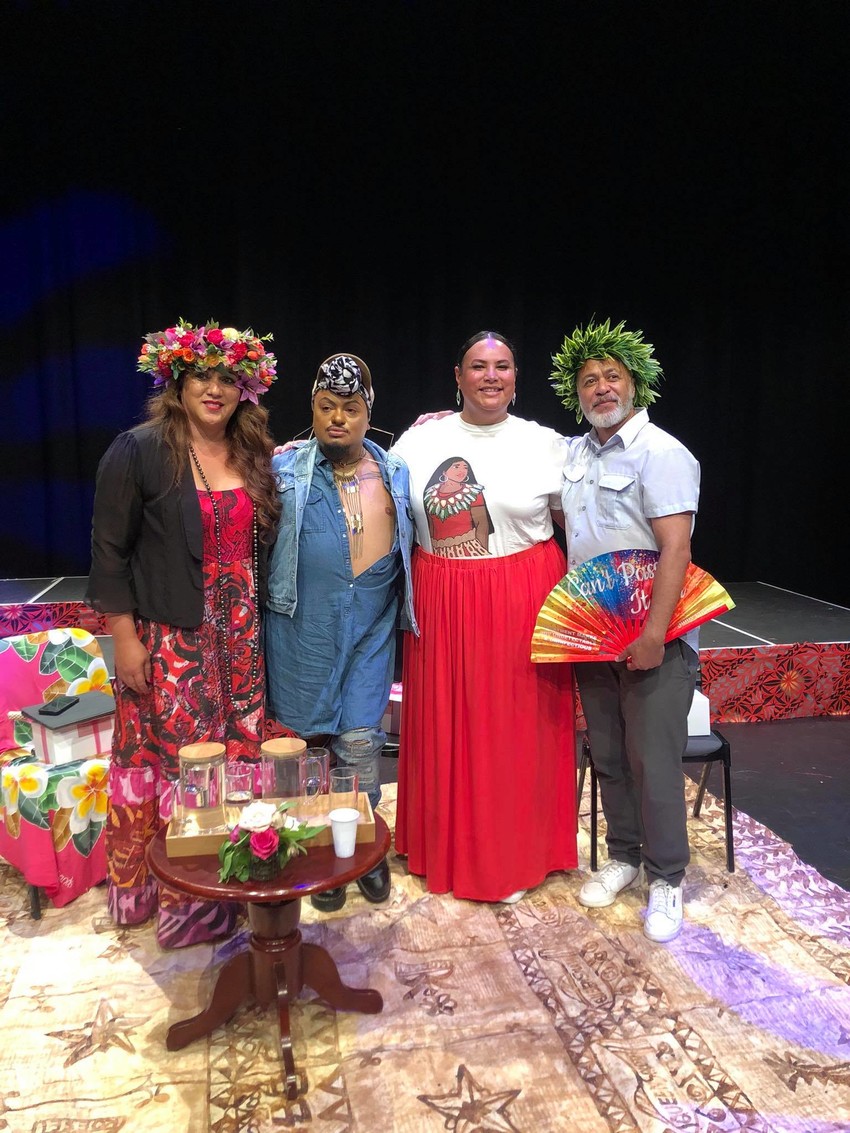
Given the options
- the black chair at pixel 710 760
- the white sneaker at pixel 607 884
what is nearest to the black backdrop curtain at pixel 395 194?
the black chair at pixel 710 760

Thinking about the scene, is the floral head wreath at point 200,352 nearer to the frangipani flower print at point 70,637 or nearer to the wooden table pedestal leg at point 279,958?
the frangipani flower print at point 70,637

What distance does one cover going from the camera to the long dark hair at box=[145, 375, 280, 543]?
2.26 metres

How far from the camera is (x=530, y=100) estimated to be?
5379 millimetres

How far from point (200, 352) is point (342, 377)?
16.2 inches

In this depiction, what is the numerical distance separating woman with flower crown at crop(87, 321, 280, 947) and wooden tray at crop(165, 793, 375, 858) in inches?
17.5

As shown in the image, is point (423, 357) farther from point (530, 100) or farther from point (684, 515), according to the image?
point (684, 515)

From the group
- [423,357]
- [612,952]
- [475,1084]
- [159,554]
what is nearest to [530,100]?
[423,357]

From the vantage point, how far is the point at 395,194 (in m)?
5.37

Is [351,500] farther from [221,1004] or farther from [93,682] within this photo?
[221,1004]

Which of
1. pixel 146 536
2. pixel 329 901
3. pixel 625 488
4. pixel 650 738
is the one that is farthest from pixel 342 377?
pixel 329 901

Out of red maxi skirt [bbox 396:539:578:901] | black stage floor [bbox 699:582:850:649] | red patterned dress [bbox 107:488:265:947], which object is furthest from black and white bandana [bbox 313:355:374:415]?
black stage floor [bbox 699:582:850:649]

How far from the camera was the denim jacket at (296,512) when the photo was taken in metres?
2.42

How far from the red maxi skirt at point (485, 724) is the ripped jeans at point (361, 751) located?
167 mm

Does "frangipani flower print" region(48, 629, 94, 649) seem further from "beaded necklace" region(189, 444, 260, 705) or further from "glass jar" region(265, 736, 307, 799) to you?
"glass jar" region(265, 736, 307, 799)
